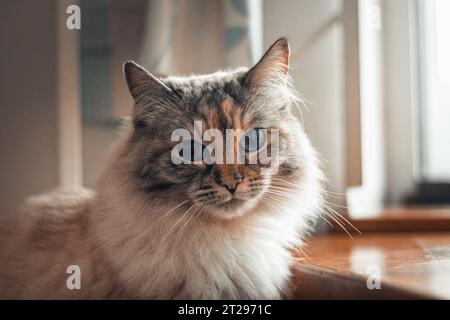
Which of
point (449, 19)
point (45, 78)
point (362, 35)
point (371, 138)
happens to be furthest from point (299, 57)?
point (45, 78)

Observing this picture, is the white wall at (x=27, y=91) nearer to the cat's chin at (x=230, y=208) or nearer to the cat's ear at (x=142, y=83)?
the cat's ear at (x=142, y=83)

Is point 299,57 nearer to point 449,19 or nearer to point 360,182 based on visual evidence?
point 360,182

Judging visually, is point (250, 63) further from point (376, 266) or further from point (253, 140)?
point (376, 266)

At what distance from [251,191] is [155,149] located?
0.81 ft

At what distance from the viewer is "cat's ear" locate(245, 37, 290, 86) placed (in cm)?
124

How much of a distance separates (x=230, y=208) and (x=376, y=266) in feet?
1.20

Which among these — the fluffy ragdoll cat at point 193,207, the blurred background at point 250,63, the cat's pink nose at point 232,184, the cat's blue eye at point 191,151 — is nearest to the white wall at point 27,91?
the blurred background at point 250,63

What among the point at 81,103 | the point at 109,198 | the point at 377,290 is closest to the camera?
the point at 377,290

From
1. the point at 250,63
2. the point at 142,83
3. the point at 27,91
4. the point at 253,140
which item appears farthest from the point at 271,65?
the point at 27,91

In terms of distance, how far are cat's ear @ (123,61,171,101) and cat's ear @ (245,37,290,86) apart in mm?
203

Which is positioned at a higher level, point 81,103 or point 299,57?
point 299,57

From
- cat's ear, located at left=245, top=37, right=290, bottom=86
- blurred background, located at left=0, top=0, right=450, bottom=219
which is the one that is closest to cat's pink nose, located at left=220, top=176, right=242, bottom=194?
cat's ear, located at left=245, top=37, right=290, bottom=86

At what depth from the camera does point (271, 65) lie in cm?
126

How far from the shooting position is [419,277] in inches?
41.6
